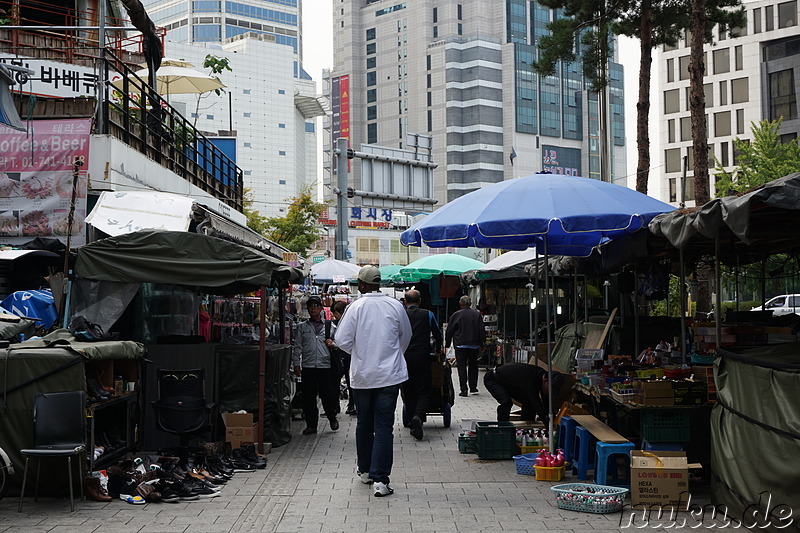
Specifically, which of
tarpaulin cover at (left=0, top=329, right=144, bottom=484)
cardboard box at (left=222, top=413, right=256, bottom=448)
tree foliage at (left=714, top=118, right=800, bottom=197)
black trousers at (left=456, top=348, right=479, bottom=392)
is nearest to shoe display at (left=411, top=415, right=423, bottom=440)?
cardboard box at (left=222, top=413, right=256, bottom=448)

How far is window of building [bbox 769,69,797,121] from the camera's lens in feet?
239

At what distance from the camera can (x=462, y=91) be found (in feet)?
416

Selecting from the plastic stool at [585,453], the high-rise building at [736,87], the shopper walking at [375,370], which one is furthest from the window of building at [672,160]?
the shopper walking at [375,370]

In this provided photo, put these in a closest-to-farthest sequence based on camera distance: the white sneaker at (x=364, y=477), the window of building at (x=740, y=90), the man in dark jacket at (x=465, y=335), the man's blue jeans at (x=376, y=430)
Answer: the man's blue jeans at (x=376, y=430)
the white sneaker at (x=364, y=477)
the man in dark jacket at (x=465, y=335)
the window of building at (x=740, y=90)

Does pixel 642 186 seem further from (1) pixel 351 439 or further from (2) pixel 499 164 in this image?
(2) pixel 499 164

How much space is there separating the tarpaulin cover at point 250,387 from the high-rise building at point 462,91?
106058 mm

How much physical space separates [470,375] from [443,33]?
118m

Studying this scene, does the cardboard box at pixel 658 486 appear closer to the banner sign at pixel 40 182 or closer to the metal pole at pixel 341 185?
the banner sign at pixel 40 182

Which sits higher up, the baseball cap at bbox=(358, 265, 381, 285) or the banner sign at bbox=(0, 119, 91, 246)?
the banner sign at bbox=(0, 119, 91, 246)

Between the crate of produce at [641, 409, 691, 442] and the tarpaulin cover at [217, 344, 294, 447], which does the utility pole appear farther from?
the crate of produce at [641, 409, 691, 442]

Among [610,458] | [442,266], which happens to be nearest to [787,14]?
[442,266]

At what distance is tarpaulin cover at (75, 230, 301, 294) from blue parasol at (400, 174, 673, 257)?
188cm

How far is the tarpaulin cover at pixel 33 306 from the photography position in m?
11.5

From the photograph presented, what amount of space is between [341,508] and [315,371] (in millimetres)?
4975
